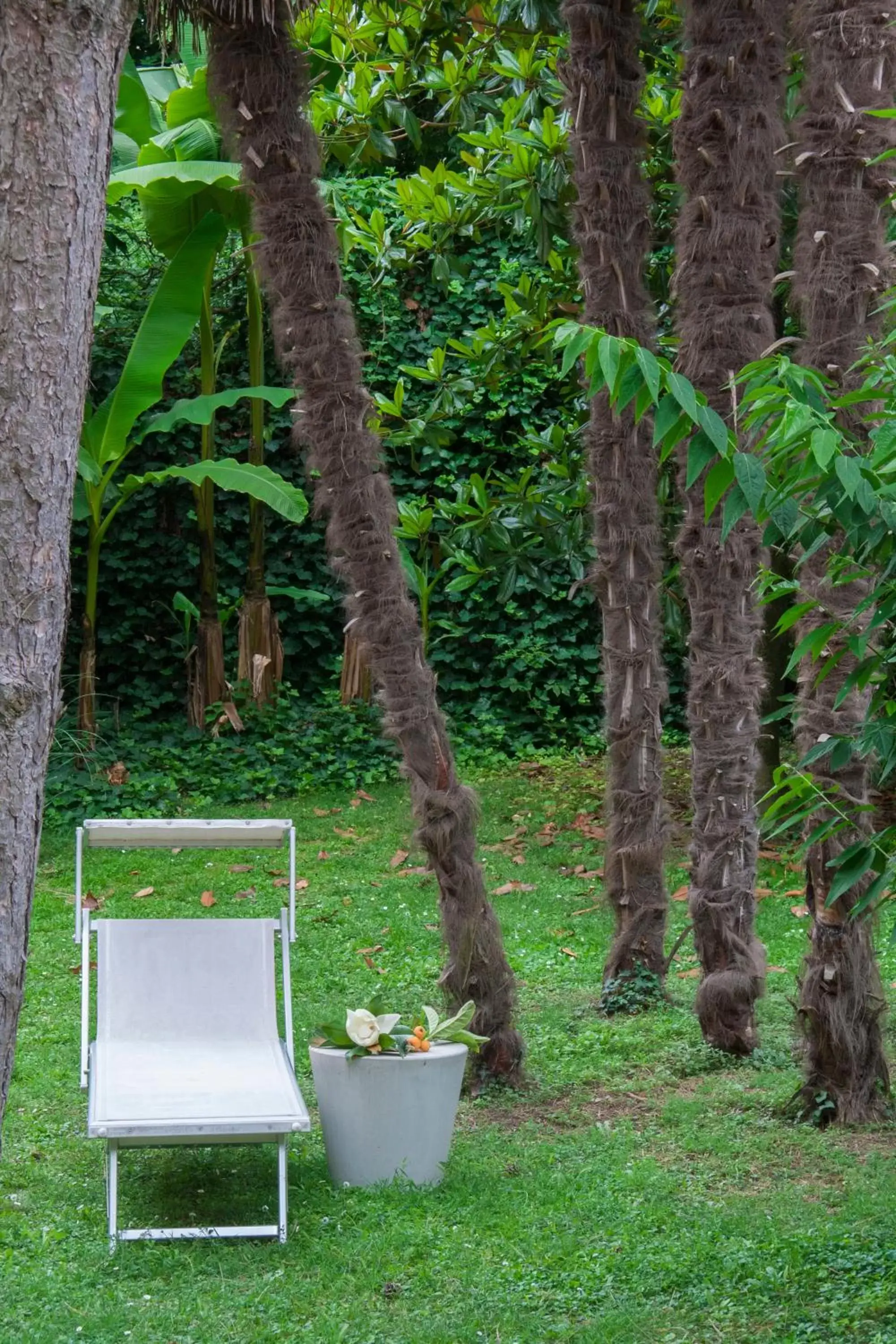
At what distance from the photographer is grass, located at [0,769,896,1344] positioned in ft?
12.8

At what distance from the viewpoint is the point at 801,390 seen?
3035 millimetres

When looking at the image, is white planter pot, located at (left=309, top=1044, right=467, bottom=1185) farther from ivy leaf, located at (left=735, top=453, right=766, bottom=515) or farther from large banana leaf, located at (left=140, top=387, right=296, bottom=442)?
large banana leaf, located at (left=140, top=387, right=296, bottom=442)

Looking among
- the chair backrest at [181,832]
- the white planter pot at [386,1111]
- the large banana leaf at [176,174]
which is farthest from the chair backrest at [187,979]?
the large banana leaf at [176,174]

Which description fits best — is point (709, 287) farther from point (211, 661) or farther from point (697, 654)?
point (211, 661)

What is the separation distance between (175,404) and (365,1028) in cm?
791

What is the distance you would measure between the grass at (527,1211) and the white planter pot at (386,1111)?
0.10m

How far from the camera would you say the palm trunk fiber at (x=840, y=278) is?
5.15 m

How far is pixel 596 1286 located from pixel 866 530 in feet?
7.97

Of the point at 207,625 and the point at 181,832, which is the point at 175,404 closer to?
the point at 207,625

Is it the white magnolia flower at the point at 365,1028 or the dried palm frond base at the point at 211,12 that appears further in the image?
the dried palm frond base at the point at 211,12

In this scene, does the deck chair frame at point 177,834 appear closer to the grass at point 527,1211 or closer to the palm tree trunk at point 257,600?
the grass at point 527,1211

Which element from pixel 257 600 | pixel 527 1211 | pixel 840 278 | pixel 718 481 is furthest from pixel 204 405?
pixel 718 481

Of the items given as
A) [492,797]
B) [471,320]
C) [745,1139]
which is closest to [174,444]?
[471,320]

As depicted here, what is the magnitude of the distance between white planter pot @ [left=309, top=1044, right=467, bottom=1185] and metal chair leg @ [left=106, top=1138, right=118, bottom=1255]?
2.58 feet
